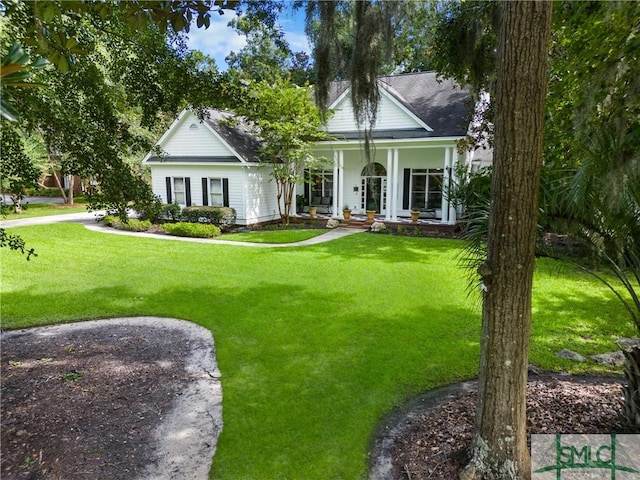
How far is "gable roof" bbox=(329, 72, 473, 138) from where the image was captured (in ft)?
53.4

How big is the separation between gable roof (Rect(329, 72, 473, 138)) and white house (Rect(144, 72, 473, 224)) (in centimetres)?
4

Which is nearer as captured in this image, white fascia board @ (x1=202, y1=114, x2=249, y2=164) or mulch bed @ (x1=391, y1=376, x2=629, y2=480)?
mulch bed @ (x1=391, y1=376, x2=629, y2=480)

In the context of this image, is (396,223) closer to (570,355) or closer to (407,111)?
(407,111)

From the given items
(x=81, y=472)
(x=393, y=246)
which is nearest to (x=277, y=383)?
(x=81, y=472)

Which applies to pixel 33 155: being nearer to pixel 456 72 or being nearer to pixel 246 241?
pixel 246 241

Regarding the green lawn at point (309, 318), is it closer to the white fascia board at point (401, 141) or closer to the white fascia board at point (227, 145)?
the white fascia board at point (401, 141)

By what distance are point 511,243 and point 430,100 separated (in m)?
17.2

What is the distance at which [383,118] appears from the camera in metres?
17.8

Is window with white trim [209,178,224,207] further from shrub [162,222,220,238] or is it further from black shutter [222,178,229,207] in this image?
shrub [162,222,220,238]

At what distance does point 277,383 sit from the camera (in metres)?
4.88

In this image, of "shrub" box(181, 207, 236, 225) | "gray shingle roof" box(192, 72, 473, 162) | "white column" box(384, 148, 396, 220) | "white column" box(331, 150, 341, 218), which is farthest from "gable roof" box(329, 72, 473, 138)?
"shrub" box(181, 207, 236, 225)

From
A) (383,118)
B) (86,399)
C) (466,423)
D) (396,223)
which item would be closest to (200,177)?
(383,118)

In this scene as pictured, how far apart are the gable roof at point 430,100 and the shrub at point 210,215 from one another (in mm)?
6591

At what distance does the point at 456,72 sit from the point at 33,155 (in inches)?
775
